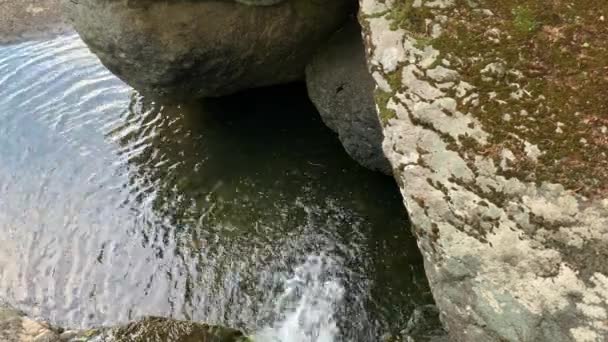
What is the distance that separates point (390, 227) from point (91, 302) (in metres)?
3.38

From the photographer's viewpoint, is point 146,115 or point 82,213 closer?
point 82,213

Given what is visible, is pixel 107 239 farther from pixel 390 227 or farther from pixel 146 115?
pixel 390 227

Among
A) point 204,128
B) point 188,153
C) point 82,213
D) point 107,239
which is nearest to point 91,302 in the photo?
point 107,239

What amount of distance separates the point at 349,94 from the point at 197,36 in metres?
1.81

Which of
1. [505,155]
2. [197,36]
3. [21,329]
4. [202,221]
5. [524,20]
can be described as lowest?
[202,221]

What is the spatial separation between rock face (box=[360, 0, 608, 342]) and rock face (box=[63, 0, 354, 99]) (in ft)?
8.47

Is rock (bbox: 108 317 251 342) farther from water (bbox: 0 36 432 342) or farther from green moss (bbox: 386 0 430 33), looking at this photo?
green moss (bbox: 386 0 430 33)

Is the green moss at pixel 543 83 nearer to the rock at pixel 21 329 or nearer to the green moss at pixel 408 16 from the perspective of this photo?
the green moss at pixel 408 16

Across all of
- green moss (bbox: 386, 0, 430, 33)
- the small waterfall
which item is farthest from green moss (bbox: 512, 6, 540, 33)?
the small waterfall

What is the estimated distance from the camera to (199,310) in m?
5.90

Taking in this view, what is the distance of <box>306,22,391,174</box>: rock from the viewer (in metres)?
6.39

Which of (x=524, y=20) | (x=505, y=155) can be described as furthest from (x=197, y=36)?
(x=505, y=155)

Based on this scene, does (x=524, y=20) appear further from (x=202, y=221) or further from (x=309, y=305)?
(x=202, y=221)

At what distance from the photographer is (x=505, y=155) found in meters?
3.54
